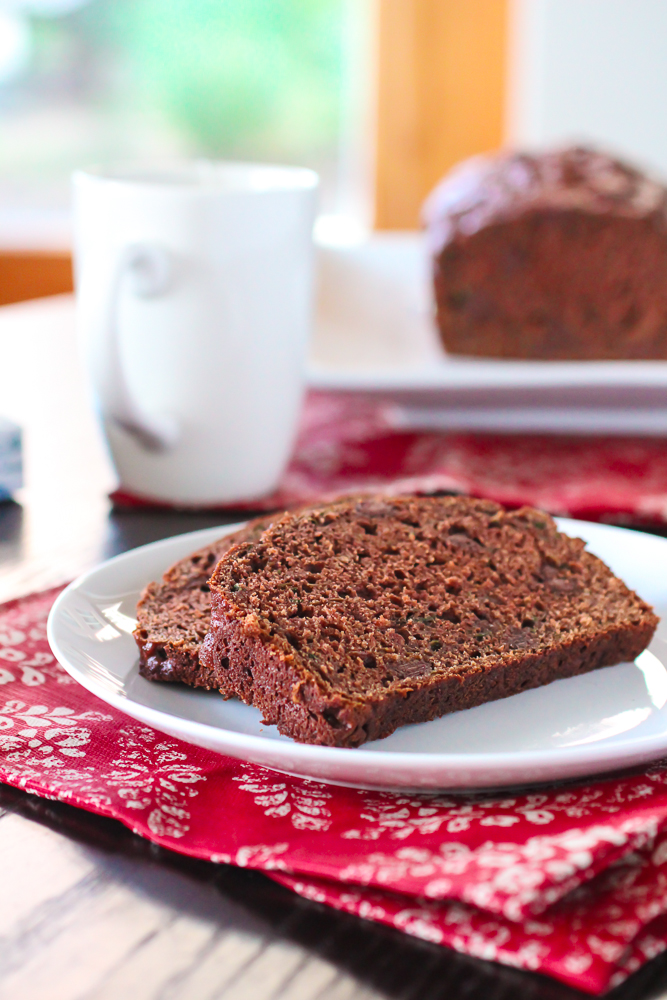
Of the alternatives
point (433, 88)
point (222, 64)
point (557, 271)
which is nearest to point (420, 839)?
point (557, 271)

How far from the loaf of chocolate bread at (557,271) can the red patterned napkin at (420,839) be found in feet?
5.52

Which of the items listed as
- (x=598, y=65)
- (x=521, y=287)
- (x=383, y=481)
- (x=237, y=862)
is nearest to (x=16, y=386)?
(x=383, y=481)

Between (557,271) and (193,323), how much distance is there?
1.18 meters

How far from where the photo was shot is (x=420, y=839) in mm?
729

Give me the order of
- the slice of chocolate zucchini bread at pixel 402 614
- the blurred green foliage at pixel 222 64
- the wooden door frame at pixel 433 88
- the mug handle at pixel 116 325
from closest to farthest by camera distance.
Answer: the slice of chocolate zucchini bread at pixel 402 614
the mug handle at pixel 116 325
the wooden door frame at pixel 433 88
the blurred green foliage at pixel 222 64

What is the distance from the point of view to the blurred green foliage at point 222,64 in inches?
207

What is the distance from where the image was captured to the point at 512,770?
73 cm

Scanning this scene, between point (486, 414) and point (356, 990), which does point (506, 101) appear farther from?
point (356, 990)

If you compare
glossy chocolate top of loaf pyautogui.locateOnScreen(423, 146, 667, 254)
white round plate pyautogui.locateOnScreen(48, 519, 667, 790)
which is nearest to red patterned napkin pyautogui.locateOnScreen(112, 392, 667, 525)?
white round plate pyautogui.locateOnScreen(48, 519, 667, 790)

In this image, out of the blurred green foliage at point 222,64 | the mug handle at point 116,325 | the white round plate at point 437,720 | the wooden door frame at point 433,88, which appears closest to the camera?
the white round plate at point 437,720

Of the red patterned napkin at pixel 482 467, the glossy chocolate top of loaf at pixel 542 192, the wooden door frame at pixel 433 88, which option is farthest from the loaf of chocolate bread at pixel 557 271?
the wooden door frame at pixel 433 88

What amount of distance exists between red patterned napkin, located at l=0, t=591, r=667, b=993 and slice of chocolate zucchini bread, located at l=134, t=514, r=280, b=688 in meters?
0.06

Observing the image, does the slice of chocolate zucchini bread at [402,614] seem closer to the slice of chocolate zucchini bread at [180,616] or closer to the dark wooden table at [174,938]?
the slice of chocolate zucchini bread at [180,616]

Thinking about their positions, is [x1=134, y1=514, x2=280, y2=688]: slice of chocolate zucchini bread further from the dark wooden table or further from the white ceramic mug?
the white ceramic mug
